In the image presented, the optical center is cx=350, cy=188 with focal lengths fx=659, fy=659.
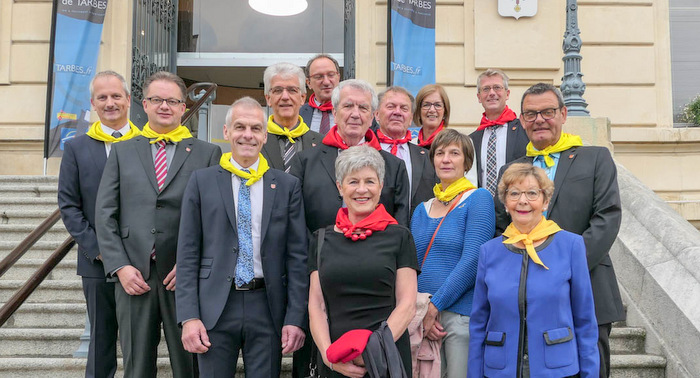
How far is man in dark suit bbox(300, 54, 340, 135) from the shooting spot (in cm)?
496

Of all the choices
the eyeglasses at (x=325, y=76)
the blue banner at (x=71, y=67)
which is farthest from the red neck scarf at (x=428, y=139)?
the blue banner at (x=71, y=67)

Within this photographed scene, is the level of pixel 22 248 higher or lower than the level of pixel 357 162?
lower

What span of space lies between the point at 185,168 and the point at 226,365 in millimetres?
1123

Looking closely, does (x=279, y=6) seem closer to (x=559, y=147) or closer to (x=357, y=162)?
(x=559, y=147)

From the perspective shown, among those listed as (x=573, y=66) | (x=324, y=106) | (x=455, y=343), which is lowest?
(x=455, y=343)

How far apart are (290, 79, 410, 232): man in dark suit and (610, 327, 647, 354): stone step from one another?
6.84ft

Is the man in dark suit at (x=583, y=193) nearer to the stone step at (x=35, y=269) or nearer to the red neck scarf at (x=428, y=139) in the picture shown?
the red neck scarf at (x=428, y=139)

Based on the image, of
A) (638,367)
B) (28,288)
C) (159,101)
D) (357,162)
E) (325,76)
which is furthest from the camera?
(325,76)

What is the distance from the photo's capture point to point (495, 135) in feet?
15.4

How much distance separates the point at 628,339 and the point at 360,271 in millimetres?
2680

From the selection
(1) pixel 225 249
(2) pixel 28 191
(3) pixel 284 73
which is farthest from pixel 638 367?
(2) pixel 28 191

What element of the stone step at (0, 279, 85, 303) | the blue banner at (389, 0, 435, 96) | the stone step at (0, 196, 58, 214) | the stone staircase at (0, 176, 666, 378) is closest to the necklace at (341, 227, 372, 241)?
the stone staircase at (0, 176, 666, 378)

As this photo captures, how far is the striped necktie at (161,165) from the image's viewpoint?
3.60 meters

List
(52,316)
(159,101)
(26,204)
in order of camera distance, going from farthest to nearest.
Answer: (26,204) < (52,316) < (159,101)
